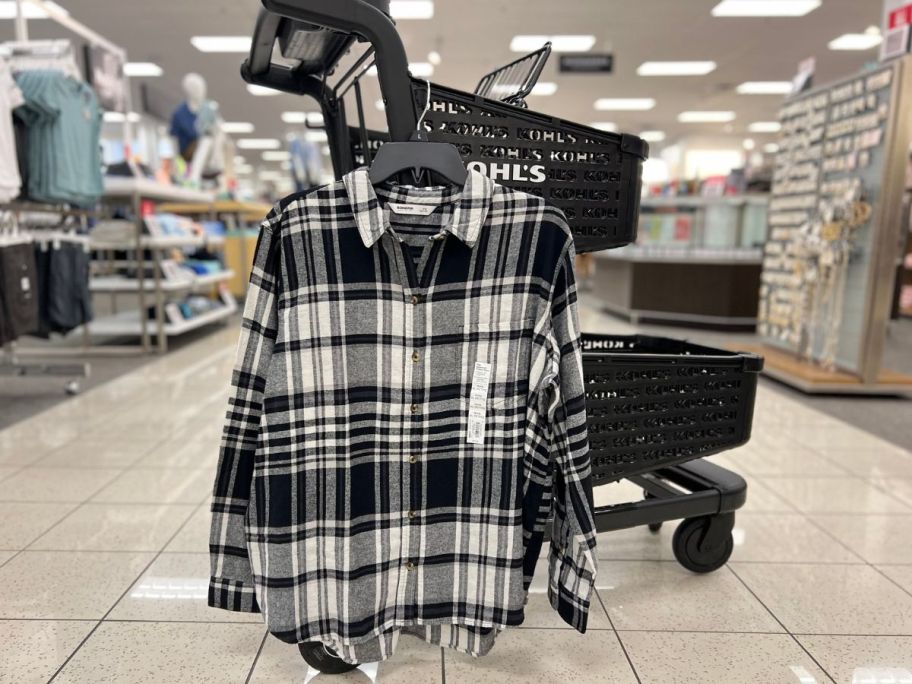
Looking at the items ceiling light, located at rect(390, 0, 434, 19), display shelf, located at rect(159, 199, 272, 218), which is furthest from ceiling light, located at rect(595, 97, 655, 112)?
display shelf, located at rect(159, 199, 272, 218)

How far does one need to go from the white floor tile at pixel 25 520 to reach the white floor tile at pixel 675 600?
179 cm

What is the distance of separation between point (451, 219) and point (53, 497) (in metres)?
2.04

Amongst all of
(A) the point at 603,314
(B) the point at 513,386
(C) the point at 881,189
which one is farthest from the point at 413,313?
(A) the point at 603,314

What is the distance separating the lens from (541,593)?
1.77 m

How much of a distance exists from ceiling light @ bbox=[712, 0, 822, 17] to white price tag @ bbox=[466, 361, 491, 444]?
794 cm

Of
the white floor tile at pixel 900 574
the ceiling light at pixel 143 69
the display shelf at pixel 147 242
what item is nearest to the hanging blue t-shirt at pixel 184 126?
the display shelf at pixel 147 242

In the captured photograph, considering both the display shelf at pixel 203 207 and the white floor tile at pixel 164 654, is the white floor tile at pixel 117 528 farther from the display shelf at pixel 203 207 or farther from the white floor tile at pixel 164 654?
the display shelf at pixel 203 207

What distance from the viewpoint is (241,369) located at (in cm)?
121

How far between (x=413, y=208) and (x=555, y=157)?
0.44 meters

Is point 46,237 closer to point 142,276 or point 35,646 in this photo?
point 142,276

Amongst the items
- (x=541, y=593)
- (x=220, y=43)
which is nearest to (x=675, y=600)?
(x=541, y=593)

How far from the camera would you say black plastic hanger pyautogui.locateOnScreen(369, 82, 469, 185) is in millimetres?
1169

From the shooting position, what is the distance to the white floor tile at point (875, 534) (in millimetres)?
2043

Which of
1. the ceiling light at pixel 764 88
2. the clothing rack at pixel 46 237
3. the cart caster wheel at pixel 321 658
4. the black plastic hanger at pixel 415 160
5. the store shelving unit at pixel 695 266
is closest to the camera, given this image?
the black plastic hanger at pixel 415 160
